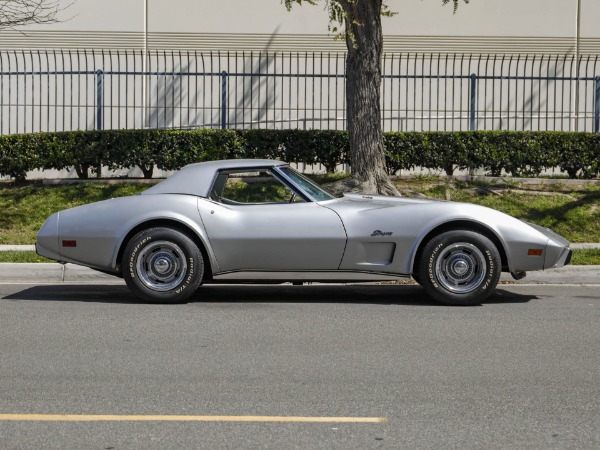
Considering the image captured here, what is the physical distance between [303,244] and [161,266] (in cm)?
130

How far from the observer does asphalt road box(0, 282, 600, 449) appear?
532 cm

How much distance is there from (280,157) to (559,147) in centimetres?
447

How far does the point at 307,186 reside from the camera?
32.0 feet

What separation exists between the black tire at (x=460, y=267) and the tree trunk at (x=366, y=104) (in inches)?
214

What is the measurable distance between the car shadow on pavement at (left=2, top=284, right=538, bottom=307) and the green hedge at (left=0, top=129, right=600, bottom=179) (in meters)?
5.85

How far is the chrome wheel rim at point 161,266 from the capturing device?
9414 millimetres

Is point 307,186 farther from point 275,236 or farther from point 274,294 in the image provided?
point 274,294

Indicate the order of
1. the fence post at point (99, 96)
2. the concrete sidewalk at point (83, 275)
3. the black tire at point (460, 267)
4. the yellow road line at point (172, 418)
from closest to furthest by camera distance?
the yellow road line at point (172, 418)
the black tire at point (460, 267)
the concrete sidewalk at point (83, 275)
the fence post at point (99, 96)

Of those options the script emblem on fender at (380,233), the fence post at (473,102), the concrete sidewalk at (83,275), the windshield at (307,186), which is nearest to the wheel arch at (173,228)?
the windshield at (307,186)

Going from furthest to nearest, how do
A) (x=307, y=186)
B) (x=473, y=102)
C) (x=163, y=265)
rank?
(x=473, y=102)
(x=307, y=186)
(x=163, y=265)

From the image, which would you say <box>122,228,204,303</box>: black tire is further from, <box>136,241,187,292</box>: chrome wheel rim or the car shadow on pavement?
the car shadow on pavement

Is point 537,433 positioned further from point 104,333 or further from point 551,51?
point 551,51

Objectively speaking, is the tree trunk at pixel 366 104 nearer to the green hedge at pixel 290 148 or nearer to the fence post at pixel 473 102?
the green hedge at pixel 290 148

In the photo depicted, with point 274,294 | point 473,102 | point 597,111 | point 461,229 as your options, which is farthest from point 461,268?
point 597,111
